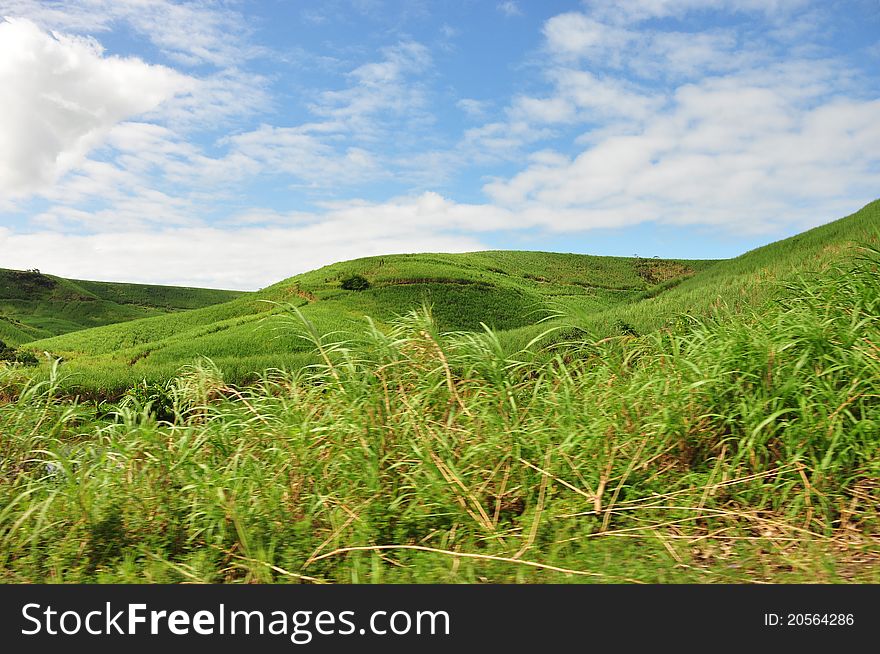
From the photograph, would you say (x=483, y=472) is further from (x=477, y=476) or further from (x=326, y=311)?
(x=326, y=311)

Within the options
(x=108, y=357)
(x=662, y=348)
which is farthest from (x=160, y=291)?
(x=662, y=348)

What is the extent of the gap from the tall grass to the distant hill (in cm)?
80

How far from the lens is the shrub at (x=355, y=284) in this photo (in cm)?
2636

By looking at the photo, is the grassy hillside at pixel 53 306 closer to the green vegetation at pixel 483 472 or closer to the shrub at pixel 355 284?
the shrub at pixel 355 284

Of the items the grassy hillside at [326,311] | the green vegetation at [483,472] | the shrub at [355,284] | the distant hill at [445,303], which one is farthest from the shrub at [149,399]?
the shrub at [355,284]

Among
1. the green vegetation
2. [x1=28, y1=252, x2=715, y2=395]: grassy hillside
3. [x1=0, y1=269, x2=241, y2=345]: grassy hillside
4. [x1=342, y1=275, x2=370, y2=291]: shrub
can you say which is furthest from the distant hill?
[x1=0, y1=269, x2=241, y2=345]: grassy hillside

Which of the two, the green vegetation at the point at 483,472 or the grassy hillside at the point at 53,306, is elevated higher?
the grassy hillside at the point at 53,306

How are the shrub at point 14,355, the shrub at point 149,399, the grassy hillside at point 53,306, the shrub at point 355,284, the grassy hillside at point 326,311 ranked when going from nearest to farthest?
the shrub at point 149,399
the shrub at point 14,355
the grassy hillside at point 326,311
the shrub at point 355,284
the grassy hillside at point 53,306

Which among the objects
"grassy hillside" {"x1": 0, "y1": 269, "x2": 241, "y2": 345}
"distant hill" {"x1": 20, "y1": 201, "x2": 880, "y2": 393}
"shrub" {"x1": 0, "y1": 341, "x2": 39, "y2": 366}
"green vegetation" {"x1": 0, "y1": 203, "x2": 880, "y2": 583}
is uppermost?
"grassy hillside" {"x1": 0, "y1": 269, "x2": 241, "y2": 345}

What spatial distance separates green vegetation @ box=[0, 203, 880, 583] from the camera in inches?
107

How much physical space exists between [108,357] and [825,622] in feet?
67.0

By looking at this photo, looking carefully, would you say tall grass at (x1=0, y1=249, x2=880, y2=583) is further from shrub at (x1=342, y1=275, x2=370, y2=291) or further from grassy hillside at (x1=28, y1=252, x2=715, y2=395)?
shrub at (x1=342, y1=275, x2=370, y2=291)

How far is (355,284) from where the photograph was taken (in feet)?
86.9

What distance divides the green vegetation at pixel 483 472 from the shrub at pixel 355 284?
859 inches
